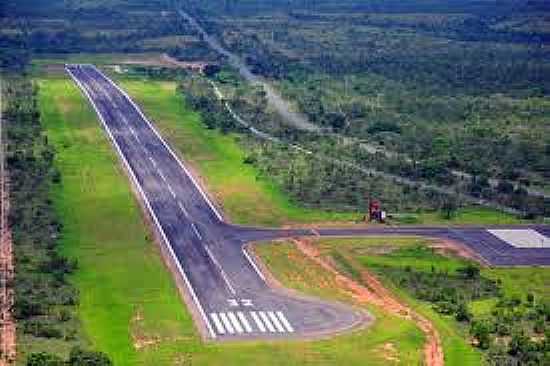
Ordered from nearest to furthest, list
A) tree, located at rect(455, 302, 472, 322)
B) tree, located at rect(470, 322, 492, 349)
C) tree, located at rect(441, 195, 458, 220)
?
1. tree, located at rect(470, 322, 492, 349)
2. tree, located at rect(455, 302, 472, 322)
3. tree, located at rect(441, 195, 458, 220)

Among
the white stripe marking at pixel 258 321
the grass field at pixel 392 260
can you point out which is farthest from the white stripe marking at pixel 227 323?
the grass field at pixel 392 260

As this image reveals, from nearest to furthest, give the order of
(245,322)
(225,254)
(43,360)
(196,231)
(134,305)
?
1. (43,360)
2. (245,322)
3. (134,305)
4. (225,254)
5. (196,231)

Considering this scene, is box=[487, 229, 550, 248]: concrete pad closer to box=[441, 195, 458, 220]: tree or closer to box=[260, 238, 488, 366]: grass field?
box=[441, 195, 458, 220]: tree

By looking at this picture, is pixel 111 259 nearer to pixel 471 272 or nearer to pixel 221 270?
pixel 221 270

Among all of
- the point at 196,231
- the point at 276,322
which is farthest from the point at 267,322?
the point at 196,231

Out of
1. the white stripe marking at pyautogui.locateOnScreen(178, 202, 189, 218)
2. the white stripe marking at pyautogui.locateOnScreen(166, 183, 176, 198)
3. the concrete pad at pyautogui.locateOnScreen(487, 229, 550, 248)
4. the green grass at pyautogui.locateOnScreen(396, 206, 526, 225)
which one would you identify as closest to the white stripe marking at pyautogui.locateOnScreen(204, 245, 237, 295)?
the white stripe marking at pyautogui.locateOnScreen(178, 202, 189, 218)

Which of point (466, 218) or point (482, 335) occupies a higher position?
point (482, 335)

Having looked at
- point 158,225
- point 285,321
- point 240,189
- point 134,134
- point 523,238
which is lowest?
point 134,134
